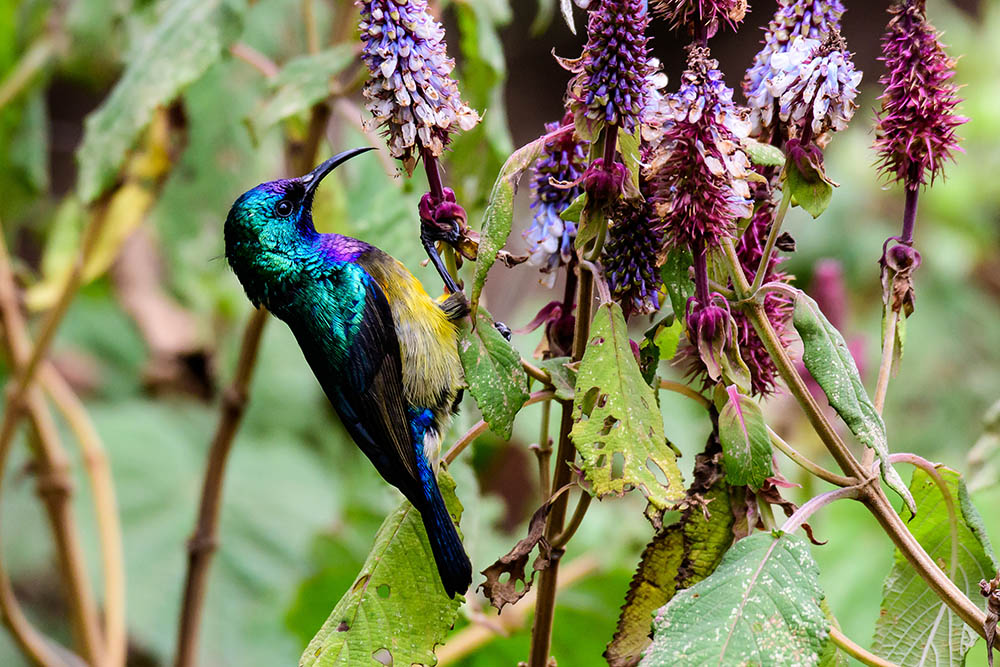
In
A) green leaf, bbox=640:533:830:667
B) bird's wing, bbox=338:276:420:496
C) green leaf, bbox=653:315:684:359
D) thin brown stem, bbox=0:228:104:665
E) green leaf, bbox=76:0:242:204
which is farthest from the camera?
thin brown stem, bbox=0:228:104:665

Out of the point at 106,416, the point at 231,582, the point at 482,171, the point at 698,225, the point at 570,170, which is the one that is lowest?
the point at 698,225

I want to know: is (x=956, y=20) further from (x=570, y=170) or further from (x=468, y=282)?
(x=570, y=170)

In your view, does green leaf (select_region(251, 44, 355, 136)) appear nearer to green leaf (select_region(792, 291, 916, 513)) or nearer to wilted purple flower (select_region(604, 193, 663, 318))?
wilted purple flower (select_region(604, 193, 663, 318))

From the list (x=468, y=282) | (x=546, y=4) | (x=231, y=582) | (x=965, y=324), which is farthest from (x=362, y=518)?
(x=965, y=324)

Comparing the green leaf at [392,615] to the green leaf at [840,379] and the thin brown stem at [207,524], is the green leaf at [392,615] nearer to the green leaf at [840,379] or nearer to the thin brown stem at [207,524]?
the green leaf at [840,379]

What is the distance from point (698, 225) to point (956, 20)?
4012 mm

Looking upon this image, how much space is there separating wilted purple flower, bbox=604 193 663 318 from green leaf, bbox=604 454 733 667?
0.15 meters

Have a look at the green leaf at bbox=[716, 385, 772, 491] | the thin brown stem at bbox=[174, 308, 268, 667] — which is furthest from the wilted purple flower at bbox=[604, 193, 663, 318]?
the thin brown stem at bbox=[174, 308, 268, 667]

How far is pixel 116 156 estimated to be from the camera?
1440mm

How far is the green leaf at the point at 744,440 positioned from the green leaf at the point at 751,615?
2.1 inches

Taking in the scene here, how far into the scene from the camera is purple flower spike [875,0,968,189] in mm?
817

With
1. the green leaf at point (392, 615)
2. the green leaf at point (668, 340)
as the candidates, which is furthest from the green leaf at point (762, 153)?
the green leaf at point (392, 615)

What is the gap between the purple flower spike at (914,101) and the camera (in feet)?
2.68

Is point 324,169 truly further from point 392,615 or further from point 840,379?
point 840,379
